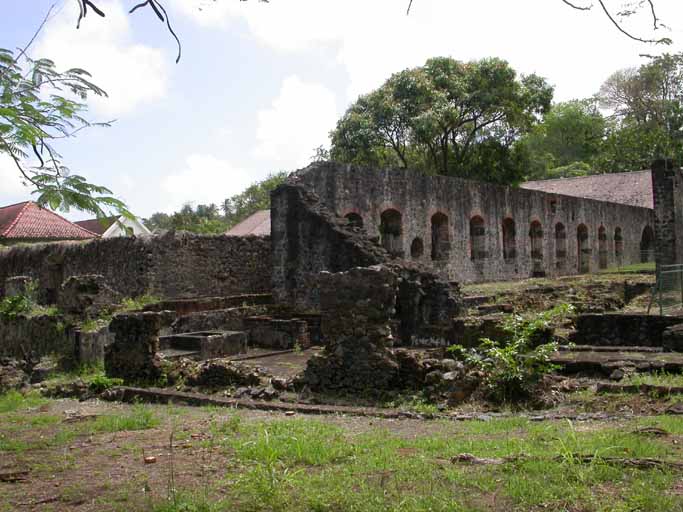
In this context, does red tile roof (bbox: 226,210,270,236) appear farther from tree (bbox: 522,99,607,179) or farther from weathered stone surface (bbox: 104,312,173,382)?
tree (bbox: 522,99,607,179)

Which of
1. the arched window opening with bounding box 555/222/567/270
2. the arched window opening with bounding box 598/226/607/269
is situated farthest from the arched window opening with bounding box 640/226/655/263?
the arched window opening with bounding box 555/222/567/270

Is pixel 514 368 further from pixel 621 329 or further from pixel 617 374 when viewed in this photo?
pixel 621 329

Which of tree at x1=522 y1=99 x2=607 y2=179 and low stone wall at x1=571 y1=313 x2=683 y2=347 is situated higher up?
tree at x1=522 y1=99 x2=607 y2=179

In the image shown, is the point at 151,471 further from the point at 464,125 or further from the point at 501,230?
the point at 464,125

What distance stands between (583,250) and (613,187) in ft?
35.7

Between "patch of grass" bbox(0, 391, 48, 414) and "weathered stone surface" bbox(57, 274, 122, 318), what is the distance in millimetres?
2576

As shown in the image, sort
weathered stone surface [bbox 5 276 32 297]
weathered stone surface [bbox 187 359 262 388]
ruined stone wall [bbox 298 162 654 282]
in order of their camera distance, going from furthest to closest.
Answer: ruined stone wall [bbox 298 162 654 282] → weathered stone surface [bbox 5 276 32 297] → weathered stone surface [bbox 187 359 262 388]

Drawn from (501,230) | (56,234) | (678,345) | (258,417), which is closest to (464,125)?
(501,230)

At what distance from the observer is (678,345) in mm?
8125

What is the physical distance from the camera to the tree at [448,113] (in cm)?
2955

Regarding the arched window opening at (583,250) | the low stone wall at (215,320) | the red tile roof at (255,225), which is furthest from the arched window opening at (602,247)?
the low stone wall at (215,320)

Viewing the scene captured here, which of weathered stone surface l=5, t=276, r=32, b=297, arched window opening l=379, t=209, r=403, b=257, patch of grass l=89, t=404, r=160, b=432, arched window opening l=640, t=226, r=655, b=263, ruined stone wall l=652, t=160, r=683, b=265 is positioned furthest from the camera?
arched window opening l=640, t=226, r=655, b=263

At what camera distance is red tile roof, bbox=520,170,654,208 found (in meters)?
34.5

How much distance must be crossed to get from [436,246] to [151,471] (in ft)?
47.6
